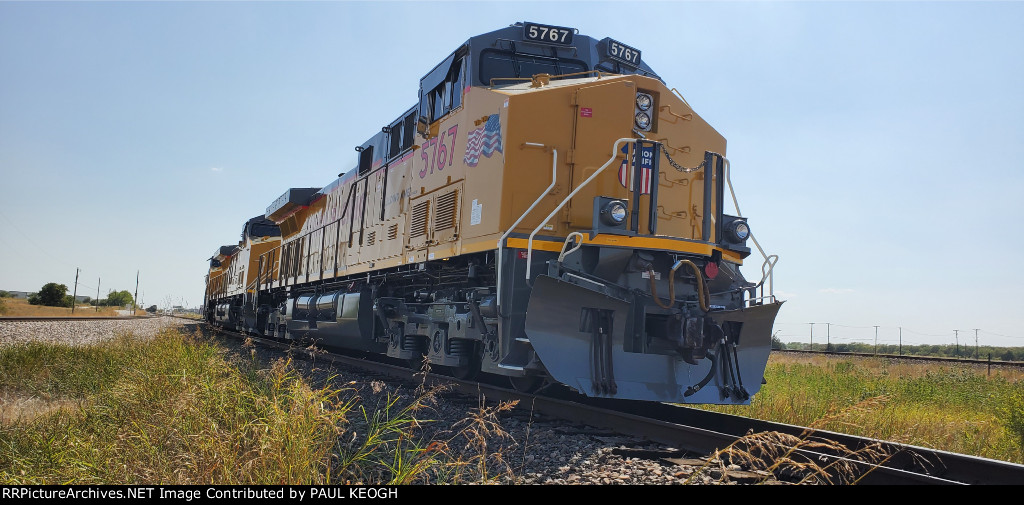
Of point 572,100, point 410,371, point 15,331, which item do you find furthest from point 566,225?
point 15,331

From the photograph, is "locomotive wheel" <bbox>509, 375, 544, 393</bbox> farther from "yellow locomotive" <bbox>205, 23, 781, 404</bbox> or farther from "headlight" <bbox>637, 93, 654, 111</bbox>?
"headlight" <bbox>637, 93, 654, 111</bbox>

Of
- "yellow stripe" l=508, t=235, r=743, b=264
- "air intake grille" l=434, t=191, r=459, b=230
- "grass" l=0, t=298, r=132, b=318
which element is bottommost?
"grass" l=0, t=298, r=132, b=318

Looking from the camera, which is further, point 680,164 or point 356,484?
point 680,164

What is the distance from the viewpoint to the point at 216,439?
11.6 ft

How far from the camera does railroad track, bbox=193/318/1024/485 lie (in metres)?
3.83

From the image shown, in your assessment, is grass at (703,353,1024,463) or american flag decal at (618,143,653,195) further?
american flag decal at (618,143,653,195)

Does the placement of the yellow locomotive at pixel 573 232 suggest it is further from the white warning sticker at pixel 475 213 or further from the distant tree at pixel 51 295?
the distant tree at pixel 51 295

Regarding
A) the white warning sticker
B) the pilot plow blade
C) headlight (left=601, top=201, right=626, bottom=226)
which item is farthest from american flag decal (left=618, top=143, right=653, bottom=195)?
the white warning sticker

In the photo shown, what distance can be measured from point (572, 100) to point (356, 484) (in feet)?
13.4

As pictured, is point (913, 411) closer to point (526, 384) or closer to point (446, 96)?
point (526, 384)

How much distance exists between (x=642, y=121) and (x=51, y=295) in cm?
6097

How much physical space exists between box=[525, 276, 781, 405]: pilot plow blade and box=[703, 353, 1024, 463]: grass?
0.89 m

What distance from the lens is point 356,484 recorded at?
3.26 metres
